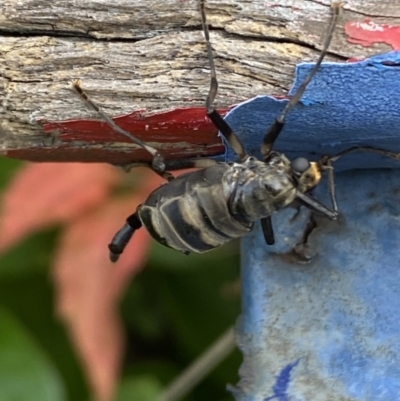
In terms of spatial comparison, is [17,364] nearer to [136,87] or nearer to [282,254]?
[282,254]

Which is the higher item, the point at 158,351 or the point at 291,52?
the point at 291,52

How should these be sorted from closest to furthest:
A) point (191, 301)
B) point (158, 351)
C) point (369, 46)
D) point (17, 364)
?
point (369, 46) < point (17, 364) < point (191, 301) < point (158, 351)

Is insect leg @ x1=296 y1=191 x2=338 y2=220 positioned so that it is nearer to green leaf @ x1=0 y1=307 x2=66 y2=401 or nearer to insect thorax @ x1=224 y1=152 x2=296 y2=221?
insect thorax @ x1=224 y1=152 x2=296 y2=221

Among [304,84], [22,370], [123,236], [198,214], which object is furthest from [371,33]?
[22,370]

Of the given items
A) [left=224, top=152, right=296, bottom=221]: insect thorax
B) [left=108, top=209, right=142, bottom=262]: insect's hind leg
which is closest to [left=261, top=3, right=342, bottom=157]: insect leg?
[left=224, top=152, right=296, bottom=221]: insect thorax

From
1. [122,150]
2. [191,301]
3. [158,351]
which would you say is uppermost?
[122,150]

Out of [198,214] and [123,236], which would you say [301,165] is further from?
[123,236]

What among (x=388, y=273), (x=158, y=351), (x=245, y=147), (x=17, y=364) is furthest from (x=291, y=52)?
(x=158, y=351)
